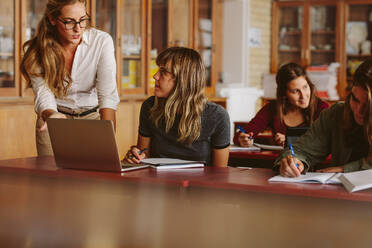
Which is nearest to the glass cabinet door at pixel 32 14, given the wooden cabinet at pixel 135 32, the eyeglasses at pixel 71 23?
the wooden cabinet at pixel 135 32

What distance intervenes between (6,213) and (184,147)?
875 mm

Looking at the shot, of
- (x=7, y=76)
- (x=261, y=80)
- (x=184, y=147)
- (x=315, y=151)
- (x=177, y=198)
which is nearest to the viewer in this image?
(x=177, y=198)

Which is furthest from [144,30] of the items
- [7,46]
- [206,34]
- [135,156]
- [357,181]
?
[357,181]

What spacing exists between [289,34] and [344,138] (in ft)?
21.8

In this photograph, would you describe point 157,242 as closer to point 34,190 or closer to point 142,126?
point 34,190

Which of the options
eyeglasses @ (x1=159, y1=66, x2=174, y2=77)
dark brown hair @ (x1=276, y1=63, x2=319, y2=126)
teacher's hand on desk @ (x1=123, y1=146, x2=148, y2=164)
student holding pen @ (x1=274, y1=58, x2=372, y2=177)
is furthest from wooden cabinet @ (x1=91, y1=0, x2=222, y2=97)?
student holding pen @ (x1=274, y1=58, x2=372, y2=177)

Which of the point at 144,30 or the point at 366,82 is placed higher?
the point at 144,30

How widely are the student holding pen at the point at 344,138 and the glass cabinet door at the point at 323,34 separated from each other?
6.34 metres

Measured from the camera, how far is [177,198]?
204 cm

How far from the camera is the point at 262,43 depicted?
28.5 ft

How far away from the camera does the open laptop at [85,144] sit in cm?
214

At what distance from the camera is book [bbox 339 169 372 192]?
181 cm

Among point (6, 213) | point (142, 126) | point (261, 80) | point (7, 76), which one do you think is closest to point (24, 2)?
point (7, 76)

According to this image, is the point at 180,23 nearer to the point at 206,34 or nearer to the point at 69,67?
the point at 206,34
